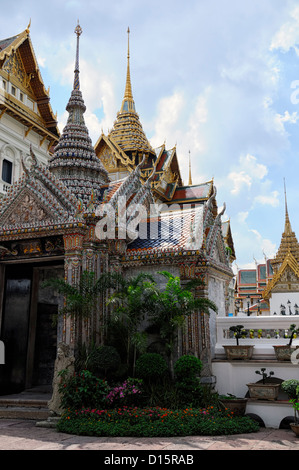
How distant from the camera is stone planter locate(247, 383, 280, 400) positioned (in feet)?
29.8

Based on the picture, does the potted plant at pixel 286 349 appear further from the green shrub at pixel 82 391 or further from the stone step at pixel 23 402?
the stone step at pixel 23 402

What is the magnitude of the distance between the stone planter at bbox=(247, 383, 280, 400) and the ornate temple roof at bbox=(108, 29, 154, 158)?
1015 inches

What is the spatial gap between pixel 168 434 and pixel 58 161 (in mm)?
7520

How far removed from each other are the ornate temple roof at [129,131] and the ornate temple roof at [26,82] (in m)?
9.26

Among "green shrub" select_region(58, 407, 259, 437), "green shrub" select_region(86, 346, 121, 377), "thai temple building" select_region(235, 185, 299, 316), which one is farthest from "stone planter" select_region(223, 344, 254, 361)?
"thai temple building" select_region(235, 185, 299, 316)

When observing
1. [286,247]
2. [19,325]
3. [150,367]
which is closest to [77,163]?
[19,325]

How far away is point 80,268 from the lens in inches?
408

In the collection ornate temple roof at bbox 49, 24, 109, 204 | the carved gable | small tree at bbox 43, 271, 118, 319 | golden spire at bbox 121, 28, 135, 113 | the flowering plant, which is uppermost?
golden spire at bbox 121, 28, 135, 113

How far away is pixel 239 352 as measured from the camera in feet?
32.9

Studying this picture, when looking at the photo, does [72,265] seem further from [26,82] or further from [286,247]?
[286,247]

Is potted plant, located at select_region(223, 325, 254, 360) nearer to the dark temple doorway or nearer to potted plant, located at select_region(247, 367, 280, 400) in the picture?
potted plant, located at select_region(247, 367, 280, 400)

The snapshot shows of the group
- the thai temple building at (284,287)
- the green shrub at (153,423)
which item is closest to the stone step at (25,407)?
the green shrub at (153,423)
